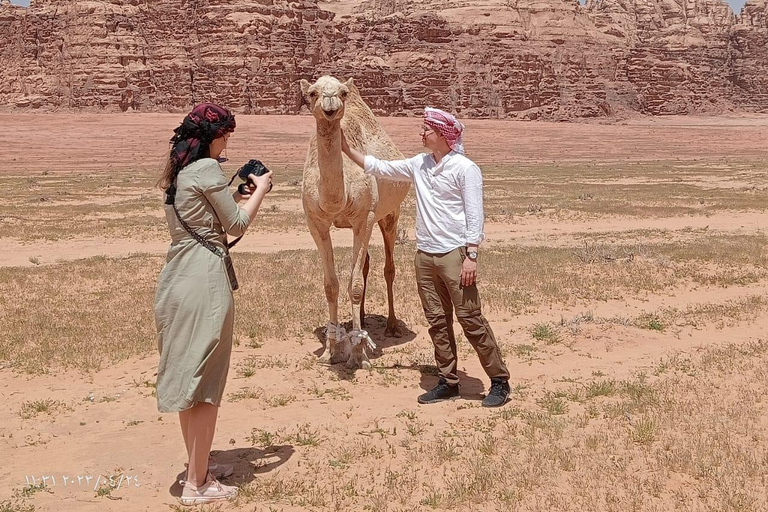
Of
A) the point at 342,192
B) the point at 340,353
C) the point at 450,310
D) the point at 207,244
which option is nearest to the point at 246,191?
the point at 207,244

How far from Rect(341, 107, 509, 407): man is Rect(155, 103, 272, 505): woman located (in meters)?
2.01

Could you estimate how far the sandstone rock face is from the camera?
80.9m

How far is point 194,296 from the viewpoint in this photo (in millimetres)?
4934

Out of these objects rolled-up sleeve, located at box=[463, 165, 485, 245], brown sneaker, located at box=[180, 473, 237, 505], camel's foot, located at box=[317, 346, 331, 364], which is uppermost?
rolled-up sleeve, located at box=[463, 165, 485, 245]

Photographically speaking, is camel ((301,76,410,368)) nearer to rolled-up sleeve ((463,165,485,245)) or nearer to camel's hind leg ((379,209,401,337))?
camel's hind leg ((379,209,401,337))

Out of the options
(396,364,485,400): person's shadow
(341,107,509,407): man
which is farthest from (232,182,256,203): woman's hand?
(396,364,485,400): person's shadow

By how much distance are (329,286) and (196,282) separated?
137 inches

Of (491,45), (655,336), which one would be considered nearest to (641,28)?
(491,45)

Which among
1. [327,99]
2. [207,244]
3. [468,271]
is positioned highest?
[327,99]

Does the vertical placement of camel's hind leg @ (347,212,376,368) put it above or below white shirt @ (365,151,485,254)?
below

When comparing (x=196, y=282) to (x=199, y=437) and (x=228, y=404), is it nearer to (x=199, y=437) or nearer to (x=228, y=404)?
(x=199, y=437)

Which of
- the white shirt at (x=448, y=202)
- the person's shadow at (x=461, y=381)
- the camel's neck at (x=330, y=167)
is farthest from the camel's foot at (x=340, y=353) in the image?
the white shirt at (x=448, y=202)

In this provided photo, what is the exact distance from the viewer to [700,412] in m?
6.43

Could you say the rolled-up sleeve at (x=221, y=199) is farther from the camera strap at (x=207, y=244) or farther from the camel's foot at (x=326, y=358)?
the camel's foot at (x=326, y=358)
